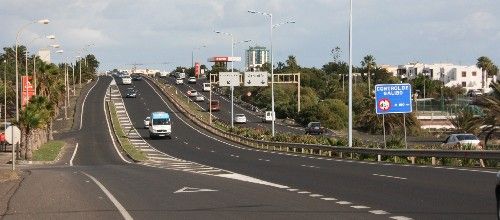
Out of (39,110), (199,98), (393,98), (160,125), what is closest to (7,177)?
(393,98)

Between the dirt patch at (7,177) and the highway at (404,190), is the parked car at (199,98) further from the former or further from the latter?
the highway at (404,190)

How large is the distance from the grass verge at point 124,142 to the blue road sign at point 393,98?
52.2ft

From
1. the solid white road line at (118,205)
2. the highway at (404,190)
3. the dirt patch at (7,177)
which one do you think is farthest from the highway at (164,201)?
the dirt patch at (7,177)

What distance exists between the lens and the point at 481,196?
18562 mm

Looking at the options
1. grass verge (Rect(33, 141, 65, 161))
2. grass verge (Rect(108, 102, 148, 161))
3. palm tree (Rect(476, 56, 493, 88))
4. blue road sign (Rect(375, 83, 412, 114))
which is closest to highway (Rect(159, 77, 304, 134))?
grass verge (Rect(108, 102, 148, 161))

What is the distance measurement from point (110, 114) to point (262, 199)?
97.6 metres

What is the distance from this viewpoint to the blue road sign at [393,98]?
50594 mm

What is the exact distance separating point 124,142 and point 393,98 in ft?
116

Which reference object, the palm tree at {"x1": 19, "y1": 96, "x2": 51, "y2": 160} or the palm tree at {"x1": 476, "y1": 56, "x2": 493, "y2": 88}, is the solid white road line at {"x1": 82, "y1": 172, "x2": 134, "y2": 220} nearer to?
the palm tree at {"x1": 19, "y1": 96, "x2": 51, "y2": 160}

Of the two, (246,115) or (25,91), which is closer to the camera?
(25,91)

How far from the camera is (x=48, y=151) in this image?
7125 centimetres

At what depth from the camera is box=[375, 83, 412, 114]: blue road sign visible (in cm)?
5059

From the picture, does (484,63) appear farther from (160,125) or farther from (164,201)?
(164,201)

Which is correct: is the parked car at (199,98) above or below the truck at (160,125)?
above
